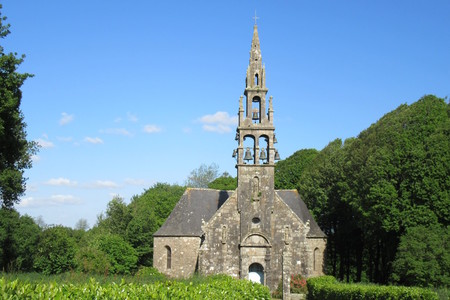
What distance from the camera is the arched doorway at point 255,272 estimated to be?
3162cm

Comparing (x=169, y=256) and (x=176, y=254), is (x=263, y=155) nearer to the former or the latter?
(x=176, y=254)

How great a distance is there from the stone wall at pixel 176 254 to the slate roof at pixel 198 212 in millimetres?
535

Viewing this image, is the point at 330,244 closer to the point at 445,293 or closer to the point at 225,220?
the point at 225,220

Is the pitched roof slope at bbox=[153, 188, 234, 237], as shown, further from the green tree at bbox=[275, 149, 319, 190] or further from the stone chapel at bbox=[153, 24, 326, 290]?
the green tree at bbox=[275, 149, 319, 190]

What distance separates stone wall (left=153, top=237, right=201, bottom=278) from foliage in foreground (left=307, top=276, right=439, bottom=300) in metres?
10.3

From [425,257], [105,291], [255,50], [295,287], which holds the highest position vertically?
[255,50]

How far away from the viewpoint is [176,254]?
36.3 meters

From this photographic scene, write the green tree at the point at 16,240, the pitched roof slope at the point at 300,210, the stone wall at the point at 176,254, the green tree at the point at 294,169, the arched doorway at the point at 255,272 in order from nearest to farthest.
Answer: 1. the arched doorway at the point at 255,272
2. the green tree at the point at 16,240
3. the stone wall at the point at 176,254
4. the pitched roof slope at the point at 300,210
5. the green tree at the point at 294,169

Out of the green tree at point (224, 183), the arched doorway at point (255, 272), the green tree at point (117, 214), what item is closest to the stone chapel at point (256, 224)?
the arched doorway at point (255, 272)

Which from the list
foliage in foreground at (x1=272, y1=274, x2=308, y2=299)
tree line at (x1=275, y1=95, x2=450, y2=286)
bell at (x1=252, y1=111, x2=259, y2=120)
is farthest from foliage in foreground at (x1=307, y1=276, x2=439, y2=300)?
bell at (x1=252, y1=111, x2=259, y2=120)

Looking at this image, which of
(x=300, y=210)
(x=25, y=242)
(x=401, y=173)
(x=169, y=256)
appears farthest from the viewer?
(x=25, y=242)

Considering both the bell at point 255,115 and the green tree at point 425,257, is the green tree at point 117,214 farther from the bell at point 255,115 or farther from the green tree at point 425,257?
the green tree at point 425,257

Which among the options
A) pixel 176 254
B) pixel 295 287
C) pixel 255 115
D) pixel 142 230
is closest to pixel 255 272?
pixel 295 287

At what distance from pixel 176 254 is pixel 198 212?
12.4 feet
